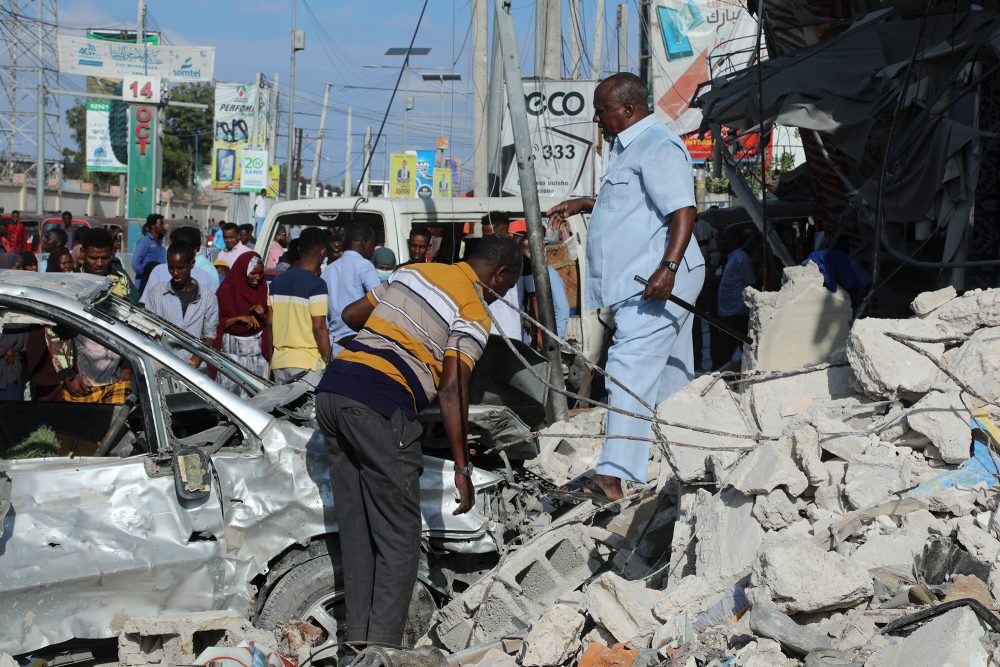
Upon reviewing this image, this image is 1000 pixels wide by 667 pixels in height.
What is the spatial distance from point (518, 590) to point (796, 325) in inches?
88.0

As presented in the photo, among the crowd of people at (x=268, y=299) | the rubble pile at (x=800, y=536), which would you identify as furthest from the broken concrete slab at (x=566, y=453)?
the rubble pile at (x=800, y=536)

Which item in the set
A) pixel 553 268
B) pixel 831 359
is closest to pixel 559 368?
pixel 553 268

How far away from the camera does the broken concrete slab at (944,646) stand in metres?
2.62

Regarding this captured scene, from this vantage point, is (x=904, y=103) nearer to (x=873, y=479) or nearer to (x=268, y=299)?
(x=873, y=479)

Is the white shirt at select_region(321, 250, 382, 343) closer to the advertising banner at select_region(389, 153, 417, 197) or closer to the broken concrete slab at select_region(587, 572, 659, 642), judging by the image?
the broken concrete slab at select_region(587, 572, 659, 642)

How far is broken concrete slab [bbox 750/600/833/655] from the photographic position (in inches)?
117

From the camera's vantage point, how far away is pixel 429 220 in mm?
8664

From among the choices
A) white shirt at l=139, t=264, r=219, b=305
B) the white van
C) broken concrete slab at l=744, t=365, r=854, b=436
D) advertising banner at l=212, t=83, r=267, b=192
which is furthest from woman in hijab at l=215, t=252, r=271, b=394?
advertising banner at l=212, t=83, r=267, b=192

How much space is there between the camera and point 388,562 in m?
3.92

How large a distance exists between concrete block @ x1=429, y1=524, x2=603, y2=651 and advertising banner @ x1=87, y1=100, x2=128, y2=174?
3952 cm

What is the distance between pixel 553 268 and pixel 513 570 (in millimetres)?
4650

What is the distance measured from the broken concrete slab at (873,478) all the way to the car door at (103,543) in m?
2.38

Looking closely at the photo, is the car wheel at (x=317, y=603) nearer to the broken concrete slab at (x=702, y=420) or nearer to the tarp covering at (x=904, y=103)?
the broken concrete slab at (x=702, y=420)

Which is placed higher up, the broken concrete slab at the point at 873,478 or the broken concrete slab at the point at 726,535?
the broken concrete slab at the point at 873,478
